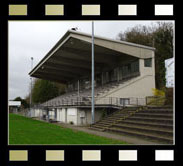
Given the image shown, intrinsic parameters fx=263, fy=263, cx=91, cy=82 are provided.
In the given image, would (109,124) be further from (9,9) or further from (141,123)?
(9,9)

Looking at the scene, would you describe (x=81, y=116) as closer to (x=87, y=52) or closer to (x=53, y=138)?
(x=87, y=52)

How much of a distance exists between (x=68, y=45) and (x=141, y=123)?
51.5 feet

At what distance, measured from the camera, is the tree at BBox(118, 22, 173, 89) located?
3964cm

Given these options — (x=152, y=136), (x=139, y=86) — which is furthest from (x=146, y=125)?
(x=139, y=86)

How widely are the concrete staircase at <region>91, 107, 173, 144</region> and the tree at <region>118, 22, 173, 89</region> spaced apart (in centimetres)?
1716

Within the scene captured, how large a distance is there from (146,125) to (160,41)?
27235mm

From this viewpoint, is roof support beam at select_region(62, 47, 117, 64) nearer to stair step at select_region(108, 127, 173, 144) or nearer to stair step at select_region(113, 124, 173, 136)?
stair step at select_region(113, 124, 173, 136)

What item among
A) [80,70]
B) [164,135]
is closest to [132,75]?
[80,70]

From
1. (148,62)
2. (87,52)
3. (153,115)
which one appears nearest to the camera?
(153,115)

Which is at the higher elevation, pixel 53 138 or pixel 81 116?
pixel 53 138

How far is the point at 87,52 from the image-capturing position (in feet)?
107

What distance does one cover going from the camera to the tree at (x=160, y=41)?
130 ft

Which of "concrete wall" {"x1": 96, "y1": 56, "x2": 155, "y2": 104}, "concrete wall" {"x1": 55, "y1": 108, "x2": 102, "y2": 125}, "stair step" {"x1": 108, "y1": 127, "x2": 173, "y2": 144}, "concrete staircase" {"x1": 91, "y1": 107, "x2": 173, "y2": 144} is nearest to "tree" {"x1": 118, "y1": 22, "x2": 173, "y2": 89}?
"concrete wall" {"x1": 96, "y1": 56, "x2": 155, "y2": 104}

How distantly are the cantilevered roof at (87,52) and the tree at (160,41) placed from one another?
8.79m
